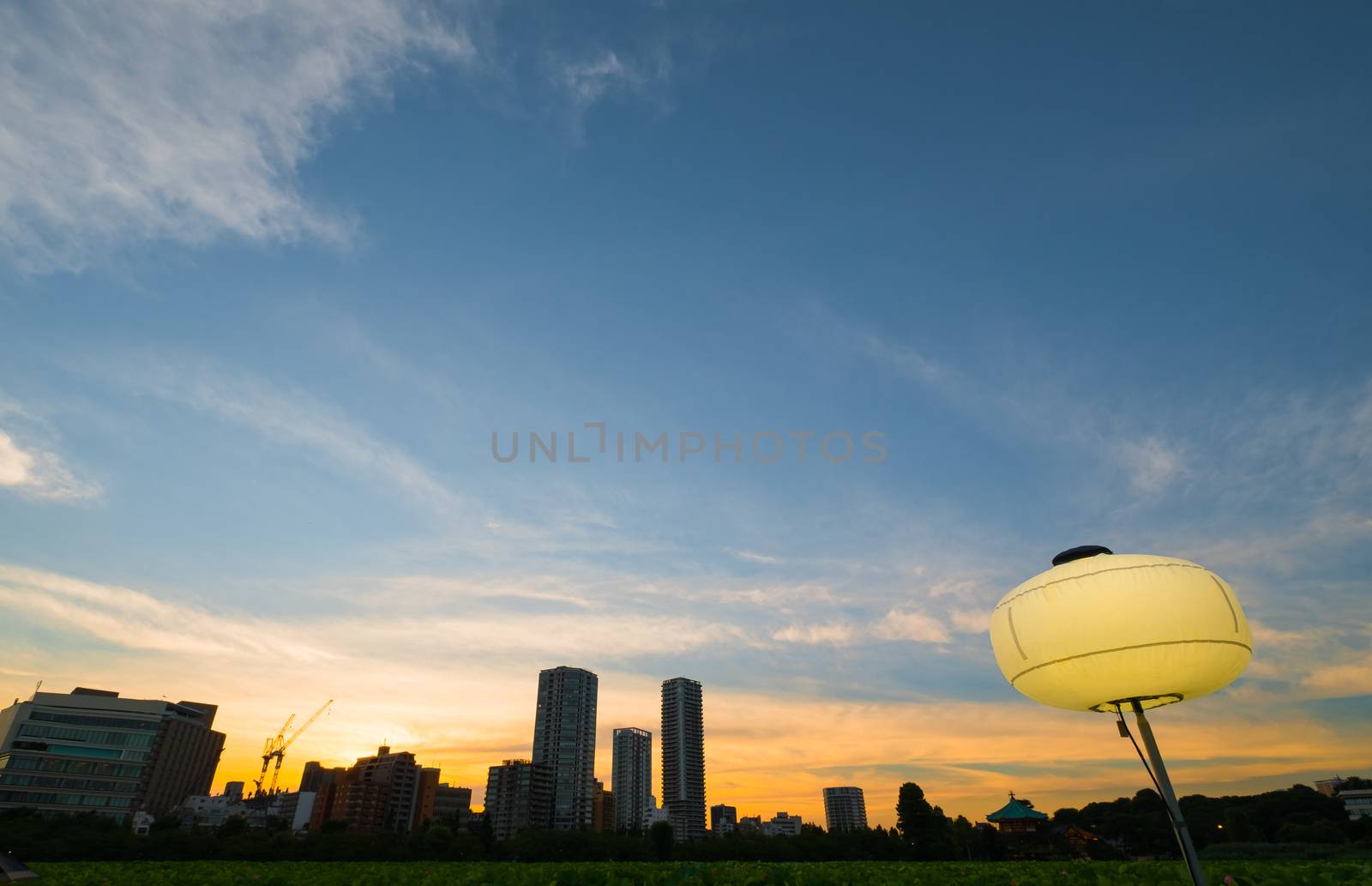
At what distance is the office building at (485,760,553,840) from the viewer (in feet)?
562

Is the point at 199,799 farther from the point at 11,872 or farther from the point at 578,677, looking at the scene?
the point at 11,872

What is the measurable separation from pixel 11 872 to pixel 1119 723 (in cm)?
1802

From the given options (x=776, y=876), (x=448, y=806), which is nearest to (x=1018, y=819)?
(x=776, y=876)

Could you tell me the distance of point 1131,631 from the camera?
5.08 m

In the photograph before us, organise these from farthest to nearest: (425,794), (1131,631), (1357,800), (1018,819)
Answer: (425,794) < (1357,800) < (1018,819) < (1131,631)

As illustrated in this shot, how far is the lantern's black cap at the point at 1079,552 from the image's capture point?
224 inches

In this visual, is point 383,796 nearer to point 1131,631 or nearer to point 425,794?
point 425,794

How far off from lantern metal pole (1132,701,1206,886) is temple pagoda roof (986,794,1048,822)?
76063 millimetres

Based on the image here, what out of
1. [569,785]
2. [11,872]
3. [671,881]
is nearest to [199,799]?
[569,785]

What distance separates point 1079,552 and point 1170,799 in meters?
1.90

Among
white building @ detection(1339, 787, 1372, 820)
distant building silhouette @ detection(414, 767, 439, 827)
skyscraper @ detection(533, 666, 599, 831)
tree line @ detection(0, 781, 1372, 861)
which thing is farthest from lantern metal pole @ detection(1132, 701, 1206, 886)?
distant building silhouette @ detection(414, 767, 439, 827)

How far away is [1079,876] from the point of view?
829cm

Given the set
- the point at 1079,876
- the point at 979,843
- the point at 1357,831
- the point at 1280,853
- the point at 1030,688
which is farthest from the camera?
the point at 1357,831

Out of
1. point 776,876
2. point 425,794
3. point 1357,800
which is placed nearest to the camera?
point 776,876
